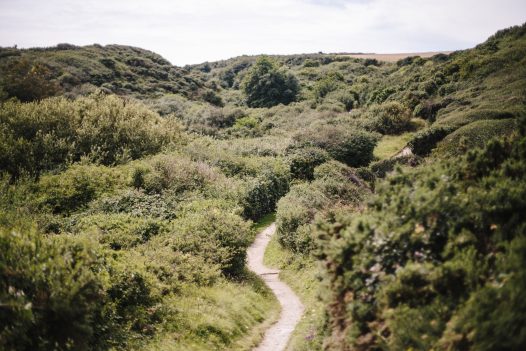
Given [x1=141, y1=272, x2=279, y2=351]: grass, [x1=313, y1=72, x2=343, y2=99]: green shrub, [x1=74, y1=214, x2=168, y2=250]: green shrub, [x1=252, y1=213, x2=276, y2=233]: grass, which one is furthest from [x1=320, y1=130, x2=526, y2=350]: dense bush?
[x1=313, y1=72, x2=343, y2=99]: green shrub

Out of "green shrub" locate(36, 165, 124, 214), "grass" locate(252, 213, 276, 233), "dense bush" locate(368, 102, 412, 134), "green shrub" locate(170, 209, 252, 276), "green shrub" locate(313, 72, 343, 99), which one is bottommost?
"grass" locate(252, 213, 276, 233)

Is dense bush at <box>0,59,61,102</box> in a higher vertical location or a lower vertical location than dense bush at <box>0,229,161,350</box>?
higher

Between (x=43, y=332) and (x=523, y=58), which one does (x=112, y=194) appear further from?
(x=523, y=58)

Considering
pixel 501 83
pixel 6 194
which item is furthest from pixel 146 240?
pixel 501 83

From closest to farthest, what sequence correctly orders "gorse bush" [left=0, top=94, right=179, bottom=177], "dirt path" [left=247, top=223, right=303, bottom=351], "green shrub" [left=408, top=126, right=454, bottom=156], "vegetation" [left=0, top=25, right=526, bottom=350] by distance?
"vegetation" [left=0, top=25, right=526, bottom=350]
"dirt path" [left=247, top=223, right=303, bottom=351]
"gorse bush" [left=0, top=94, right=179, bottom=177]
"green shrub" [left=408, top=126, right=454, bottom=156]

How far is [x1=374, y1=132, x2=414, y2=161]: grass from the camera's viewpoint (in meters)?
41.8

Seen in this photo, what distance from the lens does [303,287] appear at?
57.8 feet

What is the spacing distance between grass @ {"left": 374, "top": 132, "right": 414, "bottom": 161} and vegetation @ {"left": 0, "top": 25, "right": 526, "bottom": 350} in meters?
0.43

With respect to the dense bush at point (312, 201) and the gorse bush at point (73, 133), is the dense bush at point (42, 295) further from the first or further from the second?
the gorse bush at point (73, 133)

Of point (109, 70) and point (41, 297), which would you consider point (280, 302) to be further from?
point (109, 70)

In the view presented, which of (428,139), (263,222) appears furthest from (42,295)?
(428,139)

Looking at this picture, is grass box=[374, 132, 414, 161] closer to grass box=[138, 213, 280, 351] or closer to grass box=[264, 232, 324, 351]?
grass box=[264, 232, 324, 351]

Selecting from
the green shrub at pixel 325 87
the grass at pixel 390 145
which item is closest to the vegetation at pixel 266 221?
the grass at pixel 390 145

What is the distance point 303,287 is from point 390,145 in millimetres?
31521
